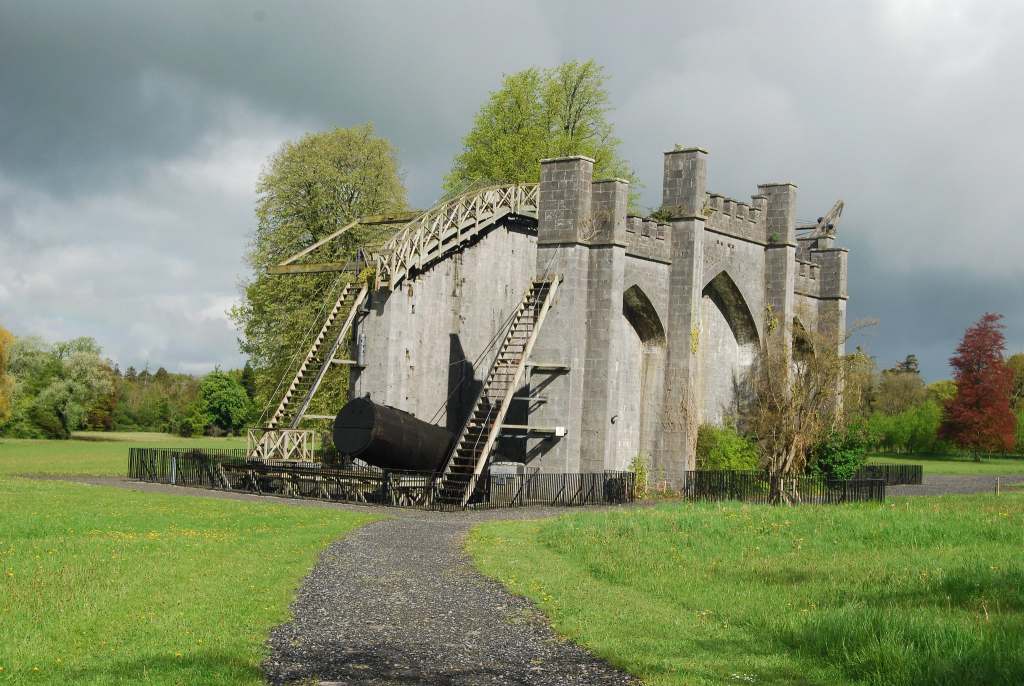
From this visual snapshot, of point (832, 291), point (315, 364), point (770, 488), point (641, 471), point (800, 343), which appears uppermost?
point (832, 291)

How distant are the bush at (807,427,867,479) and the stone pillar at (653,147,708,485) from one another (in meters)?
5.62

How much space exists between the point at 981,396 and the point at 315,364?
54907 millimetres

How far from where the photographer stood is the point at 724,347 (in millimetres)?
41281

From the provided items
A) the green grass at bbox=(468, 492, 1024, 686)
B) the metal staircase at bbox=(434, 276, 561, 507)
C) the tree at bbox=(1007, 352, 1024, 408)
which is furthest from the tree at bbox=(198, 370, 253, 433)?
the green grass at bbox=(468, 492, 1024, 686)

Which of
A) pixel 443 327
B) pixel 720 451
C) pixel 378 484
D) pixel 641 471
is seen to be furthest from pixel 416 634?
pixel 720 451

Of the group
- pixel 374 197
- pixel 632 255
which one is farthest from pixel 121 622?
pixel 374 197

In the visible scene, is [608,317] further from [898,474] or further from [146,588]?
[146,588]

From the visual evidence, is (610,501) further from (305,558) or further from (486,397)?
(305,558)

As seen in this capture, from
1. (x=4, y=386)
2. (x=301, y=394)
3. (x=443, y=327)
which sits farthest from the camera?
(x=4, y=386)

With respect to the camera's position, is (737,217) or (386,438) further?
(737,217)

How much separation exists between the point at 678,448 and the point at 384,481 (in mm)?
11346

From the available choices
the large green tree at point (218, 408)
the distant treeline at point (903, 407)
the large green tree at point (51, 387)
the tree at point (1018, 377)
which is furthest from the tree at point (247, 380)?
the tree at point (1018, 377)

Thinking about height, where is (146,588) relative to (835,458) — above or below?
below

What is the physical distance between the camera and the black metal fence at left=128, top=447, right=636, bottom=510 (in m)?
29.6
